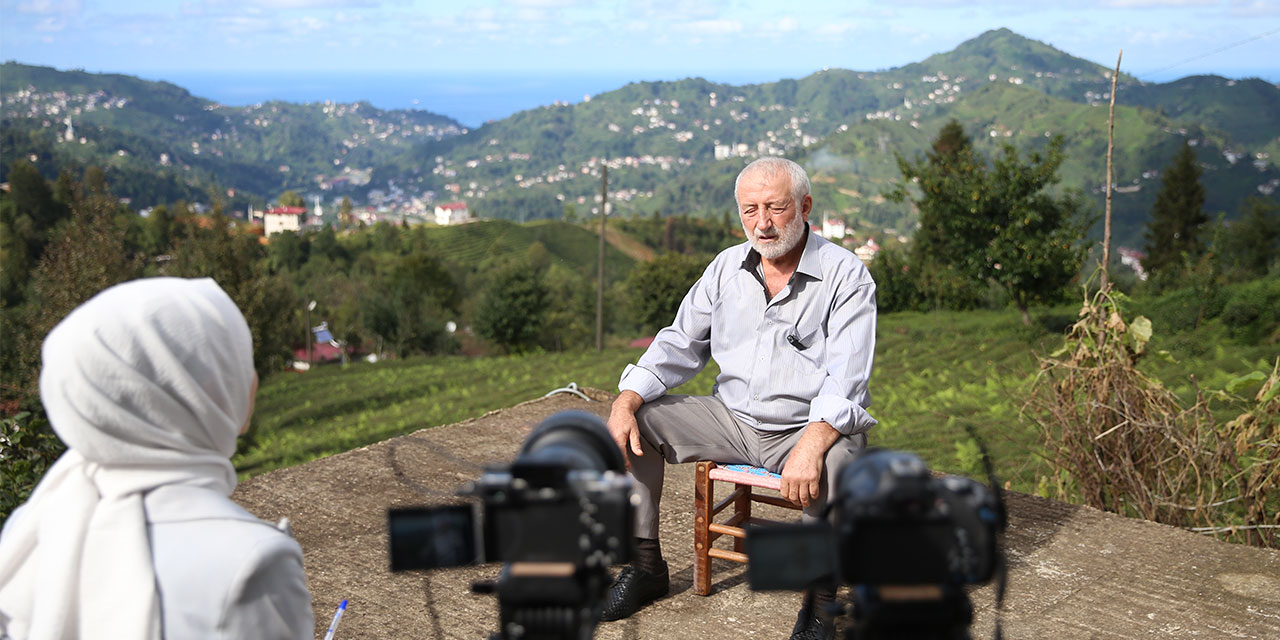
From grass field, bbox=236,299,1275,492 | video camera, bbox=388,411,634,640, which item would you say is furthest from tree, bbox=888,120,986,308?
video camera, bbox=388,411,634,640

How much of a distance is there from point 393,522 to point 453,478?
3628 mm

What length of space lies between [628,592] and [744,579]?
554 millimetres

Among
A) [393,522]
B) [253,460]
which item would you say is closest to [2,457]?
[393,522]

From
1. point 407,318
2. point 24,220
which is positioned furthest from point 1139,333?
point 24,220

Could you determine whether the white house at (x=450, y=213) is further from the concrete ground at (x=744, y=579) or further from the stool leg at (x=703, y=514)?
the stool leg at (x=703, y=514)

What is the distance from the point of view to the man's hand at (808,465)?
293 centimetres

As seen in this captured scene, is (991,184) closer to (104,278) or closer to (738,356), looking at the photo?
(738,356)

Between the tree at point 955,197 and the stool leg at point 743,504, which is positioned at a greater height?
the tree at point 955,197

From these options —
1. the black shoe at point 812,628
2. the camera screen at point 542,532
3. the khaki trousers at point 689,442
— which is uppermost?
the camera screen at point 542,532

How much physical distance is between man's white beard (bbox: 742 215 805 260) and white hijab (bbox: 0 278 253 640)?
2.23m

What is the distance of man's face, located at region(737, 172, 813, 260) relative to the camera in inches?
132

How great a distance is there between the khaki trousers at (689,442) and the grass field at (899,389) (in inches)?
76.9

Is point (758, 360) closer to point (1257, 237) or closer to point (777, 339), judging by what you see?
point (777, 339)

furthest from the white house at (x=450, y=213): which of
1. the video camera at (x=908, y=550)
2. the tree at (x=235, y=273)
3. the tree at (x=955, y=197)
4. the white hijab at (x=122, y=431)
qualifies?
A: the video camera at (x=908, y=550)
